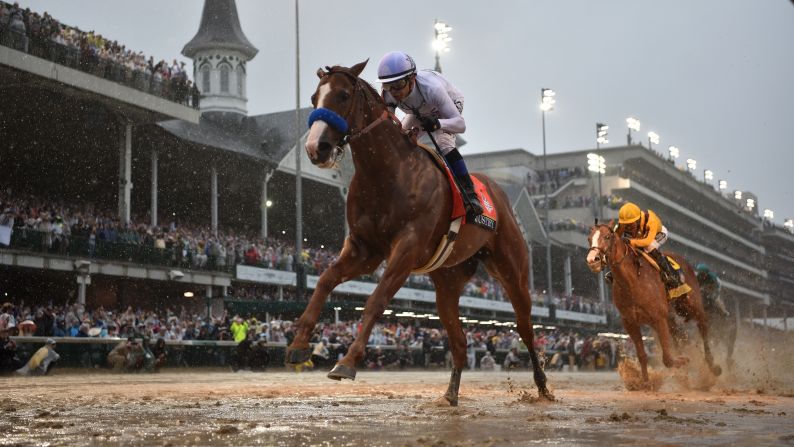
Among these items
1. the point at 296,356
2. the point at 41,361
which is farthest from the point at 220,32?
the point at 296,356

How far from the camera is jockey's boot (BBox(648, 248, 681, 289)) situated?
1398 cm

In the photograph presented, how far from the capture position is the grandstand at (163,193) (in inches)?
1142

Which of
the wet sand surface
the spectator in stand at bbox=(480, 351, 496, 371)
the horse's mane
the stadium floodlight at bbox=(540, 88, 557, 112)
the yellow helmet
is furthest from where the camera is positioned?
the stadium floodlight at bbox=(540, 88, 557, 112)

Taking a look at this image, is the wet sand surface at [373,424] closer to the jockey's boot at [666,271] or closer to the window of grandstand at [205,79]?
the jockey's boot at [666,271]

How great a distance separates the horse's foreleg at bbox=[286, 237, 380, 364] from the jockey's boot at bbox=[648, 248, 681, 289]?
24.7 feet

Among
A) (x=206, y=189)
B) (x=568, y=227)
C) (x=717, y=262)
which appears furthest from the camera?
(x=717, y=262)

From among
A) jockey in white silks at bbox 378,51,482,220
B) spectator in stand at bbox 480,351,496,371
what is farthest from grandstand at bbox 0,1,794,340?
jockey in white silks at bbox 378,51,482,220

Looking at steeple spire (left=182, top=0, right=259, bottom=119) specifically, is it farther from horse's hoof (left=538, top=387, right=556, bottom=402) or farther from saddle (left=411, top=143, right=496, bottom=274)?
saddle (left=411, top=143, right=496, bottom=274)

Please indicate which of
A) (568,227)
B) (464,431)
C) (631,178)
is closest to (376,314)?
(464,431)

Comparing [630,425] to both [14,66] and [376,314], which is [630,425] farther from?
[14,66]

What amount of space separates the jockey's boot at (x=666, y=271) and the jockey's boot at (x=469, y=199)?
6316 mm

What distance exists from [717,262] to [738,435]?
106 m

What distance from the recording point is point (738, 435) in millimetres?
5324

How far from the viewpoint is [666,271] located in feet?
46.2
